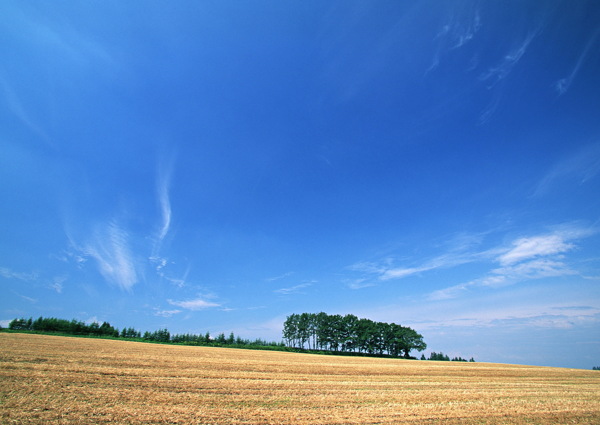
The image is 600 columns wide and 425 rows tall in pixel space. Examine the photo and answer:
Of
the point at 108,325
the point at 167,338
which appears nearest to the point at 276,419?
the point at 167,338

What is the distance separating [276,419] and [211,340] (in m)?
94.3

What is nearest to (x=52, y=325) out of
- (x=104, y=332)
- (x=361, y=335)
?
(x=104, y=332)

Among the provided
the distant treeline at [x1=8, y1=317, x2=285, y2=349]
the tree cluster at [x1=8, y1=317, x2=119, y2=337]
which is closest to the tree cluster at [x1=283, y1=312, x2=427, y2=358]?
the distant treeline at [x1=8, y1=317, x2=285, y2=349]

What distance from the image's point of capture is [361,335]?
96.2m

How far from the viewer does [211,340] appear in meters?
90.4

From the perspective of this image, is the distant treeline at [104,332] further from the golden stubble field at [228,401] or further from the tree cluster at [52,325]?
the golden stubble field at [228,401]

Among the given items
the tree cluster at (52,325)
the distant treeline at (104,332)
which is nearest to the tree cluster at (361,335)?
the distant treeline at (104,332)

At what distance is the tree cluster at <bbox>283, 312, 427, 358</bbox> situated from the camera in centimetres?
A: 9538

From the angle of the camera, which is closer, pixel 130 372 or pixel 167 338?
pixel 130 372

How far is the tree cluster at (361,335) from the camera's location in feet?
313

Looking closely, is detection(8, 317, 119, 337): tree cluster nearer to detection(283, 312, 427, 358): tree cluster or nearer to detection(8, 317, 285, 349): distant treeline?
detection(8, 317, 285, 349): distant treeline

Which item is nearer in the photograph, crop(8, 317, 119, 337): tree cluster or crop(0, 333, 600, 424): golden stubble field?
crop(0, 333, 600, 424): golden stubble field

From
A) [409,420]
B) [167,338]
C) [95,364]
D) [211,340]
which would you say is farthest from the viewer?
[167,338]

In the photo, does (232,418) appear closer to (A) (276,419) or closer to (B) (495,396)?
(A) (276,419)
